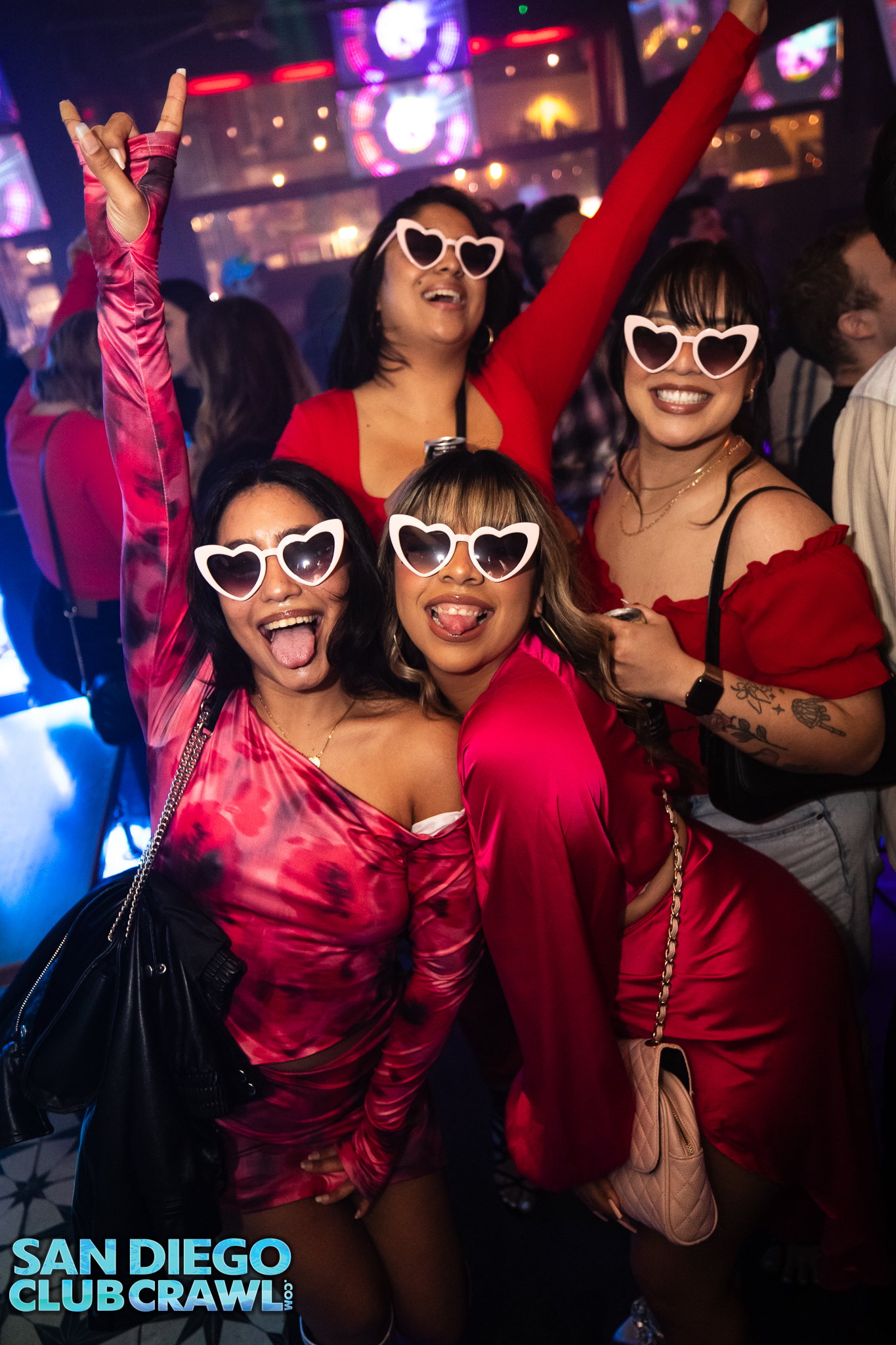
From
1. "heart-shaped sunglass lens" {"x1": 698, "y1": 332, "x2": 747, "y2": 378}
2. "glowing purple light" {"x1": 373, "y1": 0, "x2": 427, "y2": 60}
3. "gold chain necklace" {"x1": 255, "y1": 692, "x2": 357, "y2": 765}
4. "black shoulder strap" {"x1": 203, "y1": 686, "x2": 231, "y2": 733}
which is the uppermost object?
"glowing purple light" {"x1": 373, "y1": 0, "x2": 427, "y2": 60}

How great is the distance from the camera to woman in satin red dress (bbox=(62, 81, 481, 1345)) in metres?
1.24

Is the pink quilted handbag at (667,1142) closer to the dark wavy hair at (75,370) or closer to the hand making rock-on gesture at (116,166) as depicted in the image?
the hand making rock-on gesture at (116,166)

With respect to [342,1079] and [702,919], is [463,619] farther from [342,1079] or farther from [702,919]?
[342,1079]

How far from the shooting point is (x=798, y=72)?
5.29m

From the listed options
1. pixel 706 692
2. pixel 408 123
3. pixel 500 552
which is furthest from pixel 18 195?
pixel 706 692

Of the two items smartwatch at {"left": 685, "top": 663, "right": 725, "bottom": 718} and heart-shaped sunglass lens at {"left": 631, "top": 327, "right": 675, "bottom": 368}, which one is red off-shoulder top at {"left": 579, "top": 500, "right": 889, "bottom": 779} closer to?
smartwatch at {"left": 685, "top": 663, "right": 725, "bottom": 718}

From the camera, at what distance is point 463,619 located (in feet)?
4.16

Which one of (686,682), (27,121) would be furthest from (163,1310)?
(27,121)

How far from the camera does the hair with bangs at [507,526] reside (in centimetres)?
130

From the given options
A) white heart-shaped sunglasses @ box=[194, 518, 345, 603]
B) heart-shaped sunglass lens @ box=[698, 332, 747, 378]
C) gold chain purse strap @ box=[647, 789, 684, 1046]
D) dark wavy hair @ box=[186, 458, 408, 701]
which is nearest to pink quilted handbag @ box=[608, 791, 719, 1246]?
gold chain purse strap @ box=[647, 789, 684, 1046]

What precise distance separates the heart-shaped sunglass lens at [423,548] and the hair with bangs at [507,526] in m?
0.04

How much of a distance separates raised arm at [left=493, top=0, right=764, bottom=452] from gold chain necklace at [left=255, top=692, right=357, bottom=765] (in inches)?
36.7

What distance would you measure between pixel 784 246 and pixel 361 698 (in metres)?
6.08

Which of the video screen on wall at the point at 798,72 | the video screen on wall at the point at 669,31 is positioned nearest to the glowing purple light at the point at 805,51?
the video screen on wall at the point at 798,72
